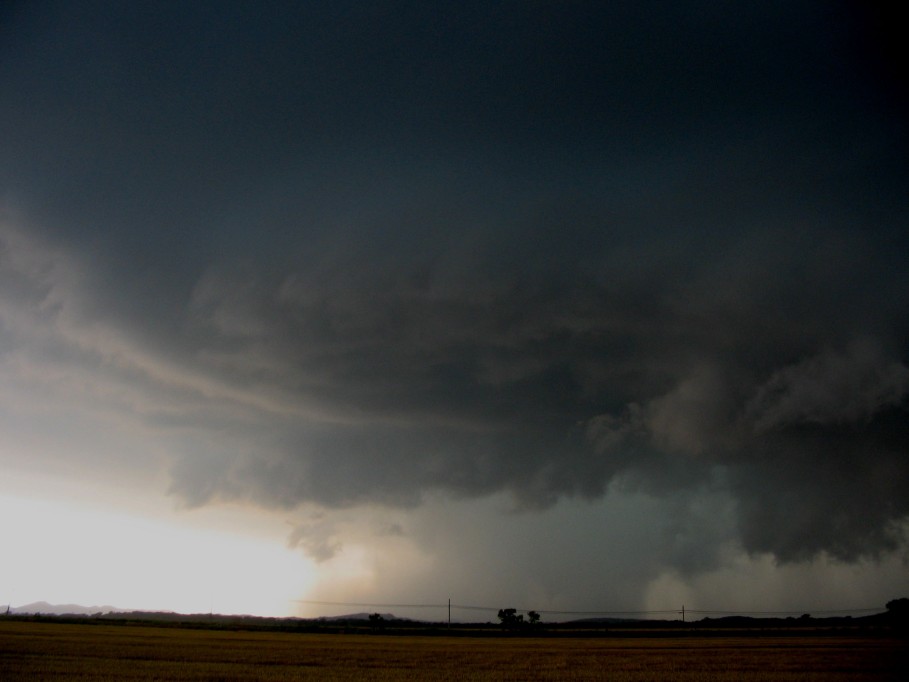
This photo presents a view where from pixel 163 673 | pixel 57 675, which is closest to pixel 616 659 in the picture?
pixel 163 673

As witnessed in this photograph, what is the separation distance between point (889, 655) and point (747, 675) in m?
24.4

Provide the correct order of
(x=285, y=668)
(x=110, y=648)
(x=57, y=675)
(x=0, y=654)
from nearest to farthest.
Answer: (x=57, y=675) < (x=285, y=668) < (x=0, y=654) < (x=110, y=648)

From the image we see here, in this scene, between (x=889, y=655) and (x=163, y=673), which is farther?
(x=889, y=655)

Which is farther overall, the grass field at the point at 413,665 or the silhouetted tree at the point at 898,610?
the silhouetted tree at the point at 898,610

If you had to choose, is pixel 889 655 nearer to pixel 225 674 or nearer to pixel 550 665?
pixel 550 665

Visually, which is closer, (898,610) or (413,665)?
(413,665)

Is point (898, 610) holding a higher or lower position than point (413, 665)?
lower

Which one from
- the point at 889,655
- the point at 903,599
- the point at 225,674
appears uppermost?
the point at 225,674

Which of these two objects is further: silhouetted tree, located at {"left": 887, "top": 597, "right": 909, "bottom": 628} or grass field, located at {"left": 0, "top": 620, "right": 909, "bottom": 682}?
silhouetted tree, located at {"left": 887, "top": 597, "right": 909, "bottom": 628}

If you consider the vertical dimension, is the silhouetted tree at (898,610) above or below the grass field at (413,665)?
below

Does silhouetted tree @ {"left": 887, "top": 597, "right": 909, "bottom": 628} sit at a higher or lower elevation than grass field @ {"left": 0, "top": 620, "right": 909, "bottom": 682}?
lower

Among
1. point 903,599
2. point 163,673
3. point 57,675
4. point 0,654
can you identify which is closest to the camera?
point 57,675

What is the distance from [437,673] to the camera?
38188 mm

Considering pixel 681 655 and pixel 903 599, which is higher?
pixel 681 655
